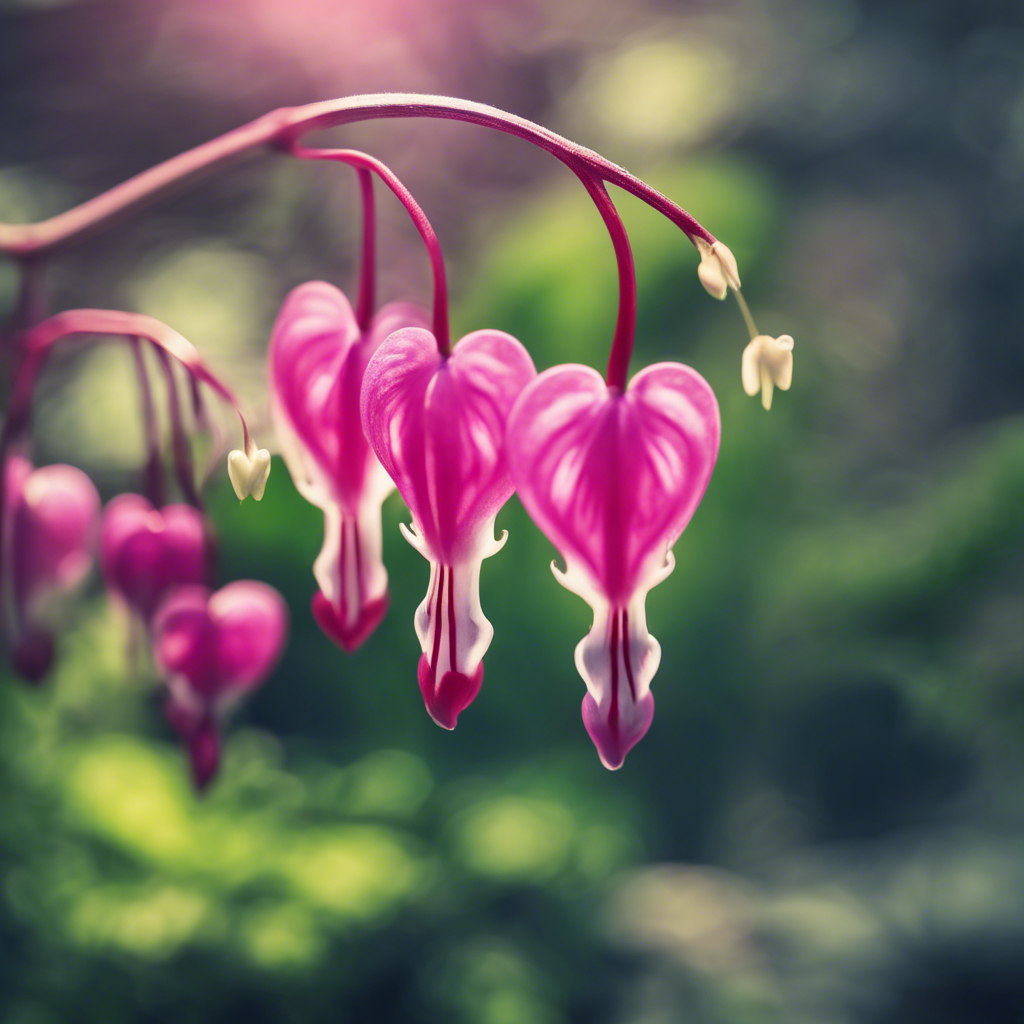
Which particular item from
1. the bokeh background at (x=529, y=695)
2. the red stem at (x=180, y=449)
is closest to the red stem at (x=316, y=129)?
the red stem at (x=180, y=449)

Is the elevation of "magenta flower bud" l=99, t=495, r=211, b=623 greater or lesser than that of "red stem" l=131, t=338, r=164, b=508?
lesser

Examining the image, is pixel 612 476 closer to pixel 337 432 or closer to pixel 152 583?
pixel 337 432

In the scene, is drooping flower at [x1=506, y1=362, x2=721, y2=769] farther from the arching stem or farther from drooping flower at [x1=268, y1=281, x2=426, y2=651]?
the arching stem

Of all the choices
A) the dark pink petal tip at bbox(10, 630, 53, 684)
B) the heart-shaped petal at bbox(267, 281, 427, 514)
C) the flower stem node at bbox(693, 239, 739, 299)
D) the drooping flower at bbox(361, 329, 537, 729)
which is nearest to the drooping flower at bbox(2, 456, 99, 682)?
the dark pink petal tip at bbox(10, 630, 53, 684)

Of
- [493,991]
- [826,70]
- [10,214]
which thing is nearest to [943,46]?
[826,70]

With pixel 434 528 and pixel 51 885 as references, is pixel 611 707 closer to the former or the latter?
pixel 434 528

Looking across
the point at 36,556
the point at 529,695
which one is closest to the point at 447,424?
the point at 36,556

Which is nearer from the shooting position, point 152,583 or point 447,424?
point 447,424
